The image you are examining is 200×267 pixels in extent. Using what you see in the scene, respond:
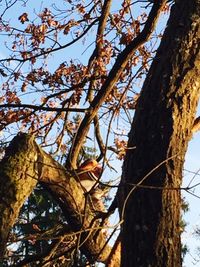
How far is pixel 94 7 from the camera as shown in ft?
25.4

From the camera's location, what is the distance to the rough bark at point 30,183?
12.1ft

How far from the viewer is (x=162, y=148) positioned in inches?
128

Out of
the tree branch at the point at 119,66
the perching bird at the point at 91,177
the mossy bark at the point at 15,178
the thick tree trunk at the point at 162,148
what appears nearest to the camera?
the thick tree trunk at the point at 162,148

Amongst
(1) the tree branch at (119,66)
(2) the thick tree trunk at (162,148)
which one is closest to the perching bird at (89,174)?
(1) the tree branch at (119,66)

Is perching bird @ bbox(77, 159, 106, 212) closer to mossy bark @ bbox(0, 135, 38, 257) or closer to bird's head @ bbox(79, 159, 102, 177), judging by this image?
bird's head @ bbox(79, 159, 102, 177)

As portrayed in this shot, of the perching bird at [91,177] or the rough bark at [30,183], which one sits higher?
the perching bird at [91,177]

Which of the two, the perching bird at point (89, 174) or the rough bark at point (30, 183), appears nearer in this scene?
the rough bark at point (30, 183)

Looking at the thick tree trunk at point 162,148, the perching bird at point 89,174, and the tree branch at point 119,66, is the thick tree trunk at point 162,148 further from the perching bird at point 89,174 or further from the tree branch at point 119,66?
the perching bird at point 89,174

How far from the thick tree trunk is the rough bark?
0.43m

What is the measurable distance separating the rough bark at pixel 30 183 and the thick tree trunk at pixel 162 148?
0.43 metres

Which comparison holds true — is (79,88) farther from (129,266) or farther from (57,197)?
(129,266)

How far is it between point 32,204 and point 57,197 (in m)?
10.5

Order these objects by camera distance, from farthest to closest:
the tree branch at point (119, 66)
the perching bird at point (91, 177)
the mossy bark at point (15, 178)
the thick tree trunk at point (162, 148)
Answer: the tree branch at point (119, 66), the perching bird at point (91, 177), the mossy bark at point (15, 178), the thick tree trunk at point (162, 148)

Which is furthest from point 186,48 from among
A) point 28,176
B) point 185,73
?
point 28,176
